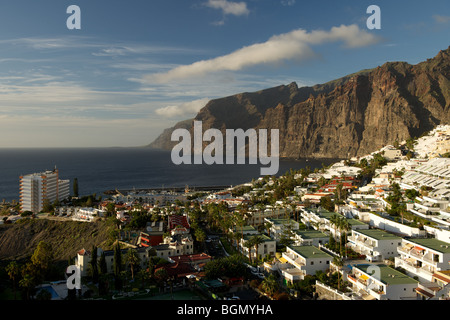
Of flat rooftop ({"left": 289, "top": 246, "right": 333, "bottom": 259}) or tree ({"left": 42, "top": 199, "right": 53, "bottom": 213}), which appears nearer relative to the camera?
flat rooftop ({"left": 289, "top": 246, "right": 333, "bottom": 259})

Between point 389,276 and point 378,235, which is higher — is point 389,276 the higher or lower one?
the lower one

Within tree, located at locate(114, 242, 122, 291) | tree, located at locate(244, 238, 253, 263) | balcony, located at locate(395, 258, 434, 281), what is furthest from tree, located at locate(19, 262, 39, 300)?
balcony, located at locate(395, 258, 434, 281)

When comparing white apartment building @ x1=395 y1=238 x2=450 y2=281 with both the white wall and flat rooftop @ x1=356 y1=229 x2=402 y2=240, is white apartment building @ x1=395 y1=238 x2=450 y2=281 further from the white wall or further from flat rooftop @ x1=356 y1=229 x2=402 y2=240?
the white wall

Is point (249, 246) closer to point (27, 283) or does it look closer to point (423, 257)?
point (423, 257)

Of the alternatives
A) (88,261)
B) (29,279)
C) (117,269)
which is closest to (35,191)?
(88,261)
